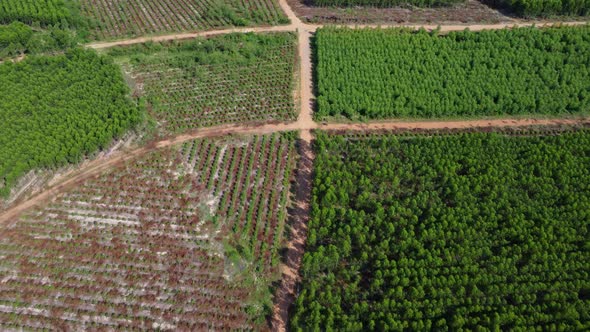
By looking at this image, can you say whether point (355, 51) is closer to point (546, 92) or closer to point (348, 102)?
point (348, 102)

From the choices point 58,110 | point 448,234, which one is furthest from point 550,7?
point 58,110

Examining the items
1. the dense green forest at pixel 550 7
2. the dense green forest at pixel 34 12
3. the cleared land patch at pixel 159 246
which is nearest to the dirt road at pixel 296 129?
the cleared land patch at pixel 159 246

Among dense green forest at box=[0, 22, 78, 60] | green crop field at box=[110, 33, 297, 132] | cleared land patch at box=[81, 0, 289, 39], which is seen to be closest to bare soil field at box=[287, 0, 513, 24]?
cleared land patch at box=[81, 0, 289, 39]

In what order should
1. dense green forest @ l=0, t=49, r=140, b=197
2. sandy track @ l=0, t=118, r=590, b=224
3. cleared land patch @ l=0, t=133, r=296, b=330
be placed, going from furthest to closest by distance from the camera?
sandy track @ l=0, t=118, r=590, b=224, dense green forest @ l=0, t=49, r=140, b=197, cleared land patch @ l=0, t=133, r=296, b=330

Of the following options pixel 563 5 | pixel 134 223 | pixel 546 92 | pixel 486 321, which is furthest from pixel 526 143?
pixel 134 223

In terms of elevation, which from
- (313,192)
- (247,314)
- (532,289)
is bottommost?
(247,314)

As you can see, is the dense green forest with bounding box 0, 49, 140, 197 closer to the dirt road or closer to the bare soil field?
the dirt road
